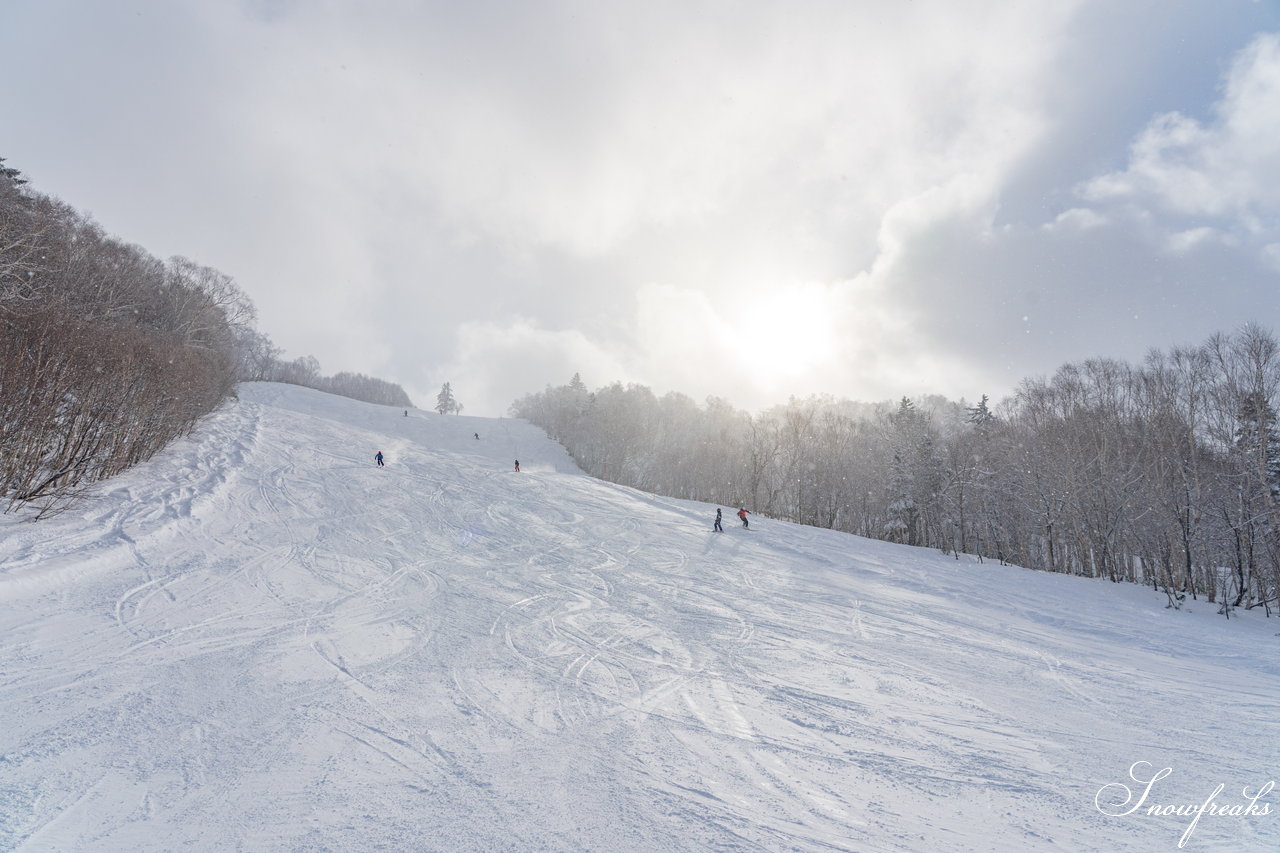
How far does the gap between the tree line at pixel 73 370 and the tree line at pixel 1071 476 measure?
37.0 m

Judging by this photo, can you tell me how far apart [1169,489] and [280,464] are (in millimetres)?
44677

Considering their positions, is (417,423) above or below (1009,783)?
above

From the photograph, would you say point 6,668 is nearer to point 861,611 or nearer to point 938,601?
point 861,611

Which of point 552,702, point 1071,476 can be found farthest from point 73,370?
point 1071,476

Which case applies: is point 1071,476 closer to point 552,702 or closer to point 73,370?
point 552,702

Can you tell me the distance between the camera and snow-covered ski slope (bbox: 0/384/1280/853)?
4.15 metres

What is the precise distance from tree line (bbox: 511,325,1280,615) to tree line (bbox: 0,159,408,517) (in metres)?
37.0

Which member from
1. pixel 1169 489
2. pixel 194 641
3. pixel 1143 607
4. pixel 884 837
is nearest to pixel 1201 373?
pixel 1169 489

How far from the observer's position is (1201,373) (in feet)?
72.0

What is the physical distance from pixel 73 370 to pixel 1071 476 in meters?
44.5

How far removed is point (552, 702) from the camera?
20.5 ft

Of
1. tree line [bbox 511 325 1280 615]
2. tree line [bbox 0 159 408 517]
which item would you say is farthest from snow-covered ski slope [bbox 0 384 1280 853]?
tree line [bbox 511 325 1280 615]

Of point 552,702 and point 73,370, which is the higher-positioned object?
point 73,370

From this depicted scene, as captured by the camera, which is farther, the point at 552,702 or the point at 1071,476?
the point at 1071,476
